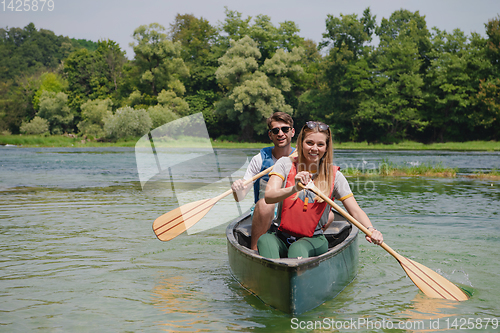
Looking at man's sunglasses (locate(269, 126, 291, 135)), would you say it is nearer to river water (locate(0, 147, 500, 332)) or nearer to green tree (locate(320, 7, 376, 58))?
river water (locate(0, 147, 500, 332))

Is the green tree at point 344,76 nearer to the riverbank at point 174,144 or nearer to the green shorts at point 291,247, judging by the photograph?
the riverbank at point 174,144

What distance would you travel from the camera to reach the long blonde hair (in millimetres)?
3289

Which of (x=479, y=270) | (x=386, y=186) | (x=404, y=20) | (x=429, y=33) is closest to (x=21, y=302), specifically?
(x=479, y=270)

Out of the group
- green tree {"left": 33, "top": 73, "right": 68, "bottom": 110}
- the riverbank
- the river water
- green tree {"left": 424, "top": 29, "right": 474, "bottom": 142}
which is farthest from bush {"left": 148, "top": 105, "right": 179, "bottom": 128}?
the river water

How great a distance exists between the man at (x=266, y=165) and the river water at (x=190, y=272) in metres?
0.62

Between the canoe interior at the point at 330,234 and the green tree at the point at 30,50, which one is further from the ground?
the green tree at the point at 30,50

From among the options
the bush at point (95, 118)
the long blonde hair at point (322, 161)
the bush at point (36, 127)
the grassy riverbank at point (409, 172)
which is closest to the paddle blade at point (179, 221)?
the long blonde hair at point (322, 161)

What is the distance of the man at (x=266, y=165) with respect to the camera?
396 cm

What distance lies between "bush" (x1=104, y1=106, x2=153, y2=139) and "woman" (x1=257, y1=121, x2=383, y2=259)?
3014 centimetres

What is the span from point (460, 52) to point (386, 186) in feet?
88.9

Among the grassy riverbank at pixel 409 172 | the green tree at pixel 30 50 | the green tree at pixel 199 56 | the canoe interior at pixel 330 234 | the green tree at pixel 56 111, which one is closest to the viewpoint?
the canoe interior at pixel 330 234

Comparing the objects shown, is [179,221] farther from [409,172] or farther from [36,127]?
[36,127]

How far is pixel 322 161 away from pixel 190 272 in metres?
2.01

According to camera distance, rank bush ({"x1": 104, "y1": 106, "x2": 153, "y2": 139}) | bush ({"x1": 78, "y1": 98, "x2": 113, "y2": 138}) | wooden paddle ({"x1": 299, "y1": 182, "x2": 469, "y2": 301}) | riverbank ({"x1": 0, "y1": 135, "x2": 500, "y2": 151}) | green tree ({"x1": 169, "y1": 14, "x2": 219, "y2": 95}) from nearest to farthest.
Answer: wooden paddle ({"x1": 299, "y1": 182, "x2": 469, "y2": 301}) → riverbank ({"x1": 0, "y1": 135, "x2": 500, "y2": 151}) → bush ({"x1": 104, "y1": 106, "x2": 153, "y2": 139}) → bush ({"x1": 78, "y1": 98, "x2": 113, "y2": 138}) → green tree ({"x1": 169, "y1": 14, "x2": 219, "y2": 95})
